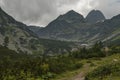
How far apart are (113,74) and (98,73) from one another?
4.84 m

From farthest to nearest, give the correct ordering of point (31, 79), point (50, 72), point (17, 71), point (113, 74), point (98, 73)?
point (50, 72) → point (17, 71) → point (31, 79) → point (98, 73) → point (113, 74)

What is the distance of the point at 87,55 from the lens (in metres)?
132

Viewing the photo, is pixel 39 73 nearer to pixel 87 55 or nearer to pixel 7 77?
pixel 7 77

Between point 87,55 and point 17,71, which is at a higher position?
point 87,55

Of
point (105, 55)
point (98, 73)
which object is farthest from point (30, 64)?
point (105, 55)

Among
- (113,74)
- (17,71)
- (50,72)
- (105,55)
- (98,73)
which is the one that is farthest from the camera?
(105,55)

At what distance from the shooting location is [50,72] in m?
85.2

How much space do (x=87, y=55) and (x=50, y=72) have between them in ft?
164

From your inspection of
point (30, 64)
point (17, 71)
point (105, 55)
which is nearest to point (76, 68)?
point (30, 64)

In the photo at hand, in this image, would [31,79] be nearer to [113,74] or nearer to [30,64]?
[30,64]

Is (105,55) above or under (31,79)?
above

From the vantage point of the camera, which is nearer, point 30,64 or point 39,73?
point 39,73

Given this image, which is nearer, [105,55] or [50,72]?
[50,72]

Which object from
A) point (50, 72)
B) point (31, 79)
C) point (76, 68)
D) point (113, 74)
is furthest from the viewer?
point (76, 68)
